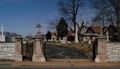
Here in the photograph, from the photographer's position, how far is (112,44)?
38.8 feet

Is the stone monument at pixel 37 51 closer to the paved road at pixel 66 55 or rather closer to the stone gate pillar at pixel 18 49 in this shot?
the stone gate pillar at pixel 18 49

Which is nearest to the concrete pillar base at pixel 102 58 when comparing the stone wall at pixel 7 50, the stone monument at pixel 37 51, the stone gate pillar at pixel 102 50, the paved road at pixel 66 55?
the stone gate pillar at pixel 102 50

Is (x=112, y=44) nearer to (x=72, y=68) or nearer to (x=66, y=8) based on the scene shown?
(x=72, y=68)

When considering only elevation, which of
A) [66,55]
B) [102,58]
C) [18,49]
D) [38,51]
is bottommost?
[66,55]

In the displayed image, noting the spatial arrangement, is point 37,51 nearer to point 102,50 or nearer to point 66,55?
point 102,50

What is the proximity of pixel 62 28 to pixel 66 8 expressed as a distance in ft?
75.8

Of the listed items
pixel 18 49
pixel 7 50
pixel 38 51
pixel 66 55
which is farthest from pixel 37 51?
pixel 66 55

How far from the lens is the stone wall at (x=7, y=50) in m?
11.7

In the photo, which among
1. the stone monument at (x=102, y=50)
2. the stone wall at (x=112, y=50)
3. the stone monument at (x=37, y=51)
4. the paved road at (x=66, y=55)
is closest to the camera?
the stone monument at (x=37, y=51)

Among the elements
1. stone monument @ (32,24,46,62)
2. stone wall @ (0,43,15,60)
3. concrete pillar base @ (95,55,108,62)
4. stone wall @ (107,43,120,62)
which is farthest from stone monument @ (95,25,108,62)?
stone wall @ (0,43,15,60)

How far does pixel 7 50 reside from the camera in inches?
463

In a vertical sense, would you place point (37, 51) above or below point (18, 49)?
below

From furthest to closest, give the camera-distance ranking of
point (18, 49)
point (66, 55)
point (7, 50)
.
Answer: point (66, 55) → point (7, 50) → point (18, 49)

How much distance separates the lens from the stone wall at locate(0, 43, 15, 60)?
11.7 meters
